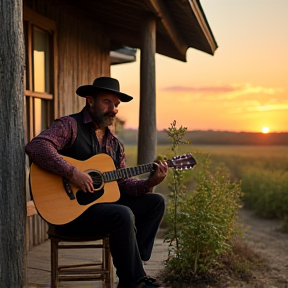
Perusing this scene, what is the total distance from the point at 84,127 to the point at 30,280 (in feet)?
4.82

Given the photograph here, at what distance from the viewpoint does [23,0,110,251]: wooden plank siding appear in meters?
6.26

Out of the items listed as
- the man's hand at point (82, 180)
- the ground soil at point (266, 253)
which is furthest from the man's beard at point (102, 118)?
the ground soil at point (266, 253)

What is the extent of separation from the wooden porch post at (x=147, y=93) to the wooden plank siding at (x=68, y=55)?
3.95ft

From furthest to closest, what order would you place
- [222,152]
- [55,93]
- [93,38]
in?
[222,152] → [93,38] → [55,93]

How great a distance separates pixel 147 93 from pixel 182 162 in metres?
1.96

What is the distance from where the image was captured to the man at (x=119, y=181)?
12.0 feet

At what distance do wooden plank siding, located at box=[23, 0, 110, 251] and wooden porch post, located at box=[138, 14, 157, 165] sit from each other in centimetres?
120

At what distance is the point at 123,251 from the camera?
362cm

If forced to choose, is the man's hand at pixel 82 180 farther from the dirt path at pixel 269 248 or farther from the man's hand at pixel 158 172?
the dirt path at pixel 269 248

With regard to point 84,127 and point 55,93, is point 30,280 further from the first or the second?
point 55,93

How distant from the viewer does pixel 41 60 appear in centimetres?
645

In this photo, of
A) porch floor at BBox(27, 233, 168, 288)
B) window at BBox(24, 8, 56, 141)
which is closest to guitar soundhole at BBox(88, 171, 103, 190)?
porch floor at BBox(27, 233, 168, 288)

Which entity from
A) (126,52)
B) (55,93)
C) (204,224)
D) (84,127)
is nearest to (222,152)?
(126,52)

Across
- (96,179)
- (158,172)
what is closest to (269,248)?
(158,172)
